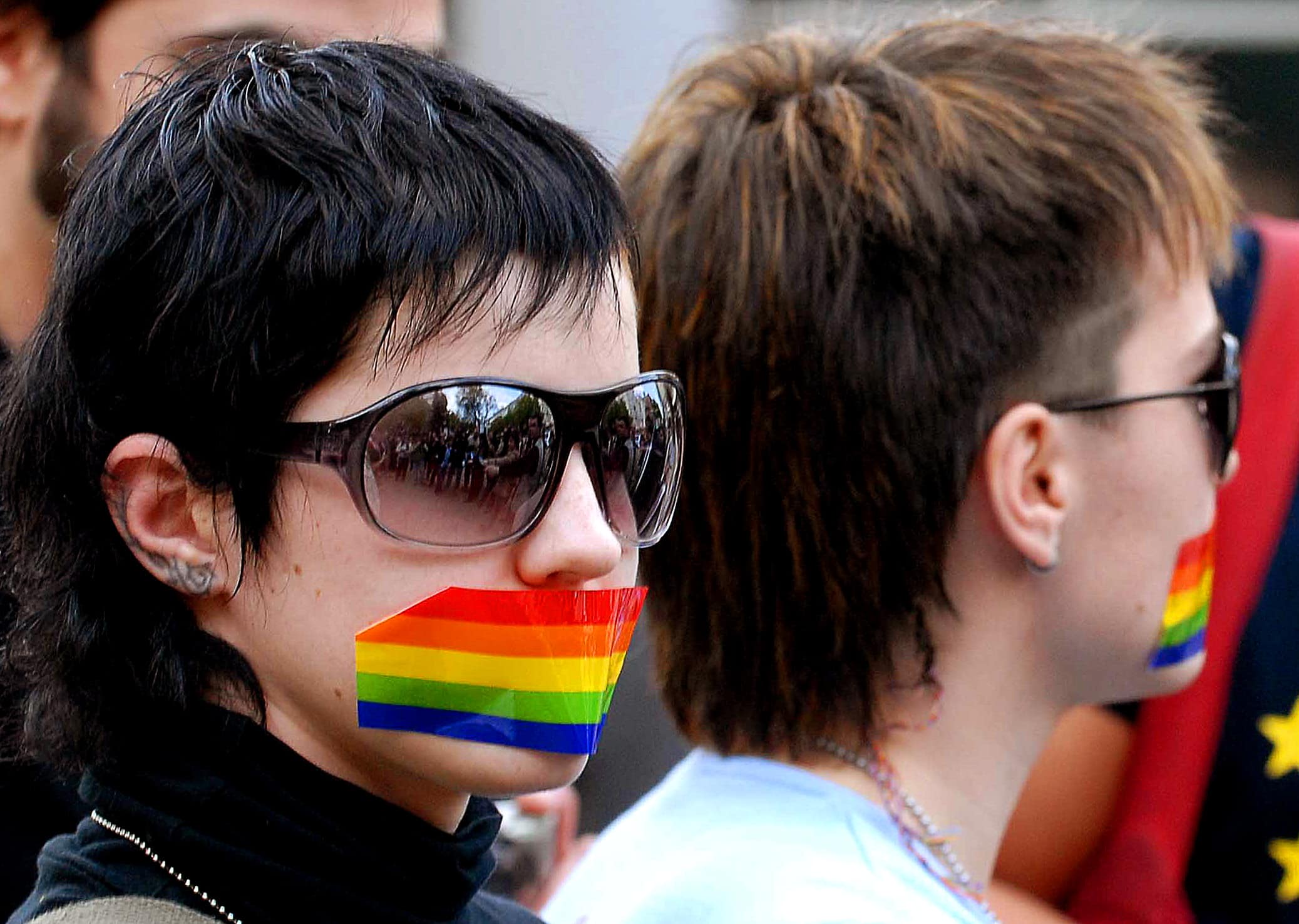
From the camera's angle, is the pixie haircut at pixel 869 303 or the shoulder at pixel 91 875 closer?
the shoulder at pixel 91 875

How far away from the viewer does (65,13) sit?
223 centimetres

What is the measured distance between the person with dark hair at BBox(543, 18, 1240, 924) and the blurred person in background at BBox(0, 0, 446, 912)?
2.05ft

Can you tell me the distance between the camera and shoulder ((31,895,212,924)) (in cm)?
131

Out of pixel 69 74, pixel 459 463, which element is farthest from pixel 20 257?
pixel 459 463

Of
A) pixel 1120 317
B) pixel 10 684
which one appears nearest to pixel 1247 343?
pixel 1120 317

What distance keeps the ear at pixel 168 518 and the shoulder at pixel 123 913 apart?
0.89 feet

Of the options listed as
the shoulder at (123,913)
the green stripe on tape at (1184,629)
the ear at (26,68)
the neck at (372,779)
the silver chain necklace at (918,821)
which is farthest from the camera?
the ear at (26,68)

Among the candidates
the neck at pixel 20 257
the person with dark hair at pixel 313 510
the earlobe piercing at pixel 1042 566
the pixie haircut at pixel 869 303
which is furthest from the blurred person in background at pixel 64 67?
the earlobe piercing at pixel 1042 566

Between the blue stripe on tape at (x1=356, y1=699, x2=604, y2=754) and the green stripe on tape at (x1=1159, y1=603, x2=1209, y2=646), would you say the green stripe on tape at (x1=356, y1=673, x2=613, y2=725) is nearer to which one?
the blue stripe on tape at (x1=356, y1=699, x2=604, y2=754)

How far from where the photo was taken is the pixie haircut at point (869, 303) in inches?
78.9

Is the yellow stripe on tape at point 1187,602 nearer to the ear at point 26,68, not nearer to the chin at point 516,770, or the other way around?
the chin at point 516,770

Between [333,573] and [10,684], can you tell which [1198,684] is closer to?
[333,573]

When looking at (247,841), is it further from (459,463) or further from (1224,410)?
(1224,410)

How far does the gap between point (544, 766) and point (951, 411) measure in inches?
33.3
